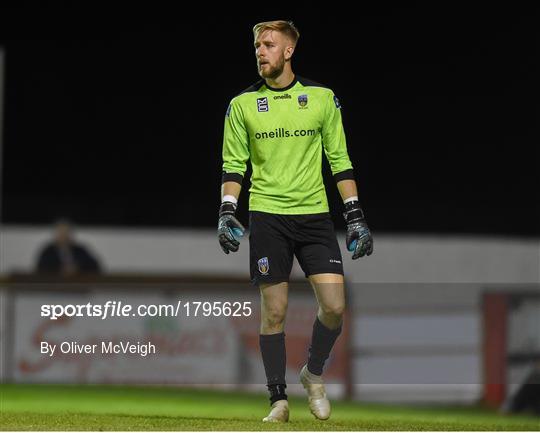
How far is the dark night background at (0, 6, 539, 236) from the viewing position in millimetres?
19484

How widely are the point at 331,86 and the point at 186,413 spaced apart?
1037 cm

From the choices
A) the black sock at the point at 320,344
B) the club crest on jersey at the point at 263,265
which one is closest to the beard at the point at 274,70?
the club crest on jersey at the point at 263,265

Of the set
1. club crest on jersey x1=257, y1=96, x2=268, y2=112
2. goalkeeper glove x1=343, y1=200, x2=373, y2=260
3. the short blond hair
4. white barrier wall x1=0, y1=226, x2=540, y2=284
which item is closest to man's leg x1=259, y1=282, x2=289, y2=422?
goalkeeper glove x1=343, y1=200, x2=373, y2=260

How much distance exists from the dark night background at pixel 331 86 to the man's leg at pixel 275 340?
1202 cm

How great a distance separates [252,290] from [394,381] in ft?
7.75

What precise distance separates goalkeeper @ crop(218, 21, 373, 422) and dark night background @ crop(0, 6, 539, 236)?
1215 centimetres

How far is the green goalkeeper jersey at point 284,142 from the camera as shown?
6.79 m

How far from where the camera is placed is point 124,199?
1903 cm

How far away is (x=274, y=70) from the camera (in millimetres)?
6832

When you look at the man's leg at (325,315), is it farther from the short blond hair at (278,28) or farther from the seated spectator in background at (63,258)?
the seated spectator in background at (63,258)

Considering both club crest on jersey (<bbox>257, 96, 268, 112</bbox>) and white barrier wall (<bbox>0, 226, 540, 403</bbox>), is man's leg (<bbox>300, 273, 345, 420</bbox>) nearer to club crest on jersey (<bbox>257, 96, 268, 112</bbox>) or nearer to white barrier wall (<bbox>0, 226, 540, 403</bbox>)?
club crest on jersey (<bbox>257, 96, 268, 112</bbox>)

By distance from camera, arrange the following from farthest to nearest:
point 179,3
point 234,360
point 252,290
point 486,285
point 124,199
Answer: point 179,3 < point 124,199 < point 486,285 < point 234,360 < point 252,290

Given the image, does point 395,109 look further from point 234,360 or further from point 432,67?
point 234,360

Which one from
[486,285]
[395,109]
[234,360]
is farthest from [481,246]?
[234,360]
